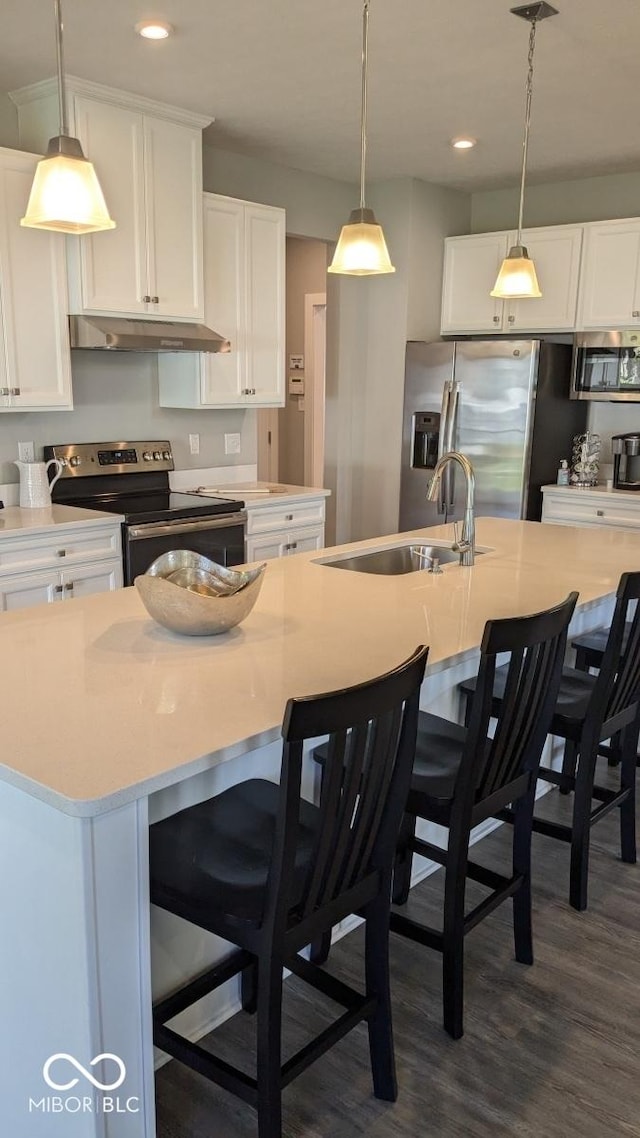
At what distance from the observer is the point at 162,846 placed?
1.60m

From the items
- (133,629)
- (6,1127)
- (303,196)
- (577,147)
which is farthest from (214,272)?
(6,1127)

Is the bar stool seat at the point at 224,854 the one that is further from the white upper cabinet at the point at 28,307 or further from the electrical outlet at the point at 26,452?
the electrical outlet at the point at 26,452

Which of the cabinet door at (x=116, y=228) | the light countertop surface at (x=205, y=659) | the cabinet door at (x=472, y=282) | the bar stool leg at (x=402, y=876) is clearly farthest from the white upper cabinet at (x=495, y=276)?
the bar stool leg at (x=402, y=876)

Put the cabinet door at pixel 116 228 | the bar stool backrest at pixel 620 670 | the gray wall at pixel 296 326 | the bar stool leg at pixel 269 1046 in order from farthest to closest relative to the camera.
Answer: the gray wall at pixel 296 326
the cabinet door at pixel 116 228
the bar stool backrest at pixel 620 670
the bar stool leg at pixel 269 1046

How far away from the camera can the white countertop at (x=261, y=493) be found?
439 centimetres

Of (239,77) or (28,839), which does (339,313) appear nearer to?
(239,77)

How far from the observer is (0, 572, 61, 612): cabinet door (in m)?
3.29

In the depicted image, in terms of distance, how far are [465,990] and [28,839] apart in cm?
125

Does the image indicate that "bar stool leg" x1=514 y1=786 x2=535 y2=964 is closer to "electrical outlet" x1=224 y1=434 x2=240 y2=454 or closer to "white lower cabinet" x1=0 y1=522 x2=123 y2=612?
"white lower cabinet" x1=0 y1=522 x2=123 y2=612

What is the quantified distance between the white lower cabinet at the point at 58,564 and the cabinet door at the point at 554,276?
3.02 meters

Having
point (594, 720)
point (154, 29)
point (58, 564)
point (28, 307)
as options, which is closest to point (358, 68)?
point (154, 29)

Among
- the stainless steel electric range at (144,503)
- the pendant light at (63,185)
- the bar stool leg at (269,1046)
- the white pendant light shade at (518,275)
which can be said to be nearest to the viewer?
the bar stool leg at (269,1046)

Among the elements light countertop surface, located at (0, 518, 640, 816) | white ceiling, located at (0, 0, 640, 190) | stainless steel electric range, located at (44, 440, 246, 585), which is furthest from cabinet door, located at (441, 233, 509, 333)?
light countertop surface, located at (0, 518, 640, 816)

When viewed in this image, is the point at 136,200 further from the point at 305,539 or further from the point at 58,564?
the point at 305,539
